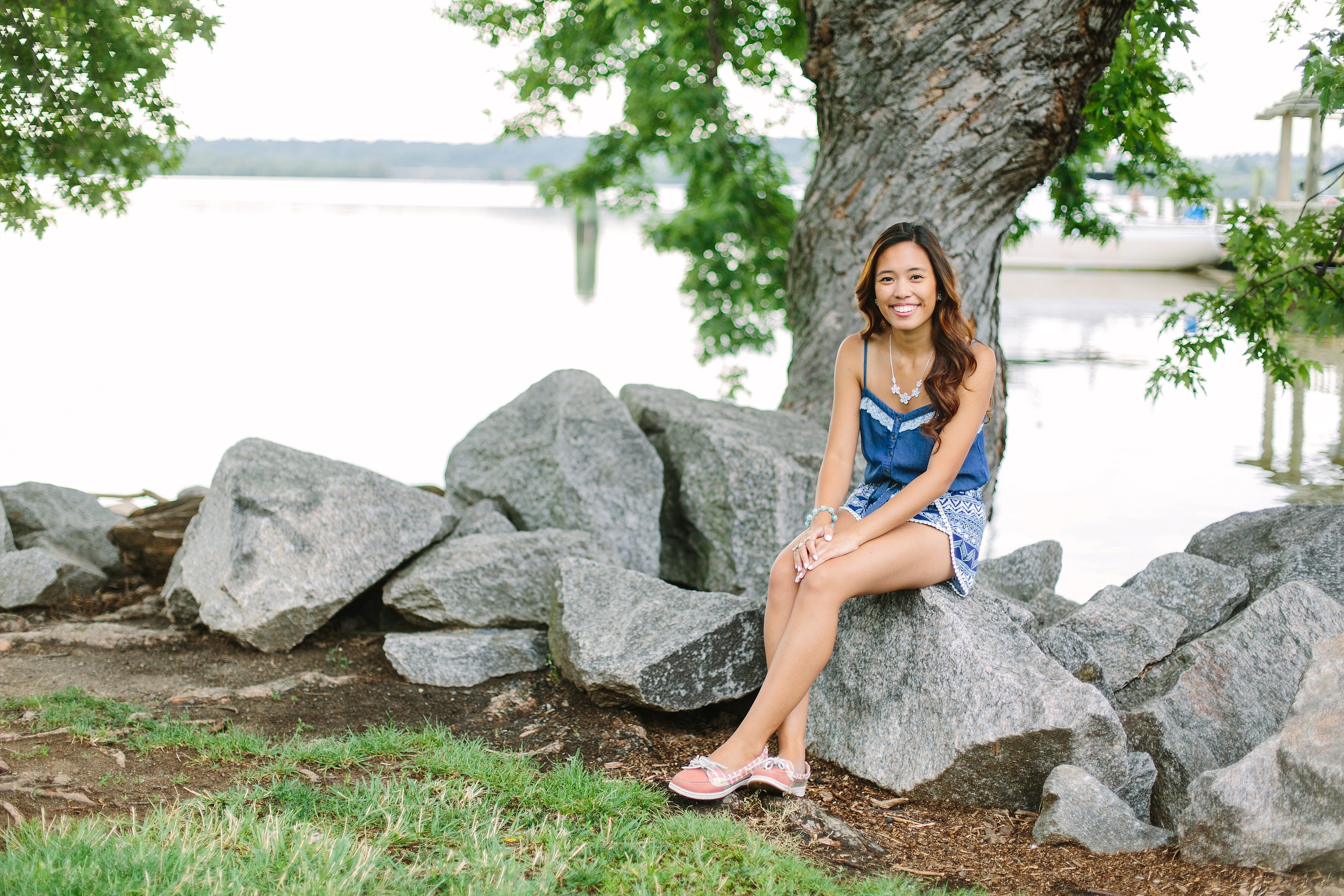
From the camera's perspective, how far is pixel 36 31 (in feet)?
16.9

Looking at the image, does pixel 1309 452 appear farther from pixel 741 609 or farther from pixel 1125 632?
pixel 741 609

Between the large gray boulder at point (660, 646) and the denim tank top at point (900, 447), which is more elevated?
the denim tank top at point (900, 447)

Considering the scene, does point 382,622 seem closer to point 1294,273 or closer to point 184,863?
point 184,863

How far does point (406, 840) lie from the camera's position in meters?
2.66

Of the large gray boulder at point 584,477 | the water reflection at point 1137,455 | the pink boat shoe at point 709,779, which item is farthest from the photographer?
the water reflection at point 1137,455

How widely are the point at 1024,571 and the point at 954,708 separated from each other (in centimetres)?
171

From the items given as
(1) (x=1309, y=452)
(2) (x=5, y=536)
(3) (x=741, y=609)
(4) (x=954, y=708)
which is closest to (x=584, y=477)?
(3) (x=741, y=609)

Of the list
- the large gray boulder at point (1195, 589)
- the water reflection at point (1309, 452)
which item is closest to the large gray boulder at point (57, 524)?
the large gray boulder at point (1195, 589)

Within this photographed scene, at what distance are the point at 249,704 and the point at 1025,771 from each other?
2606 mm

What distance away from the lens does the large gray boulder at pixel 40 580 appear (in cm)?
463

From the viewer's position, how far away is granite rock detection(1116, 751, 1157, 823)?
305 centimetres

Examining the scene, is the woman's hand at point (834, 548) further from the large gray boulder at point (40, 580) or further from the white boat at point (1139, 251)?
the white boat at point (1139, 251)

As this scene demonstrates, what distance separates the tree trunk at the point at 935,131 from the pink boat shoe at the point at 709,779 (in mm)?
2768

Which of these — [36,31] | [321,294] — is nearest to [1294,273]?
[36,31]
